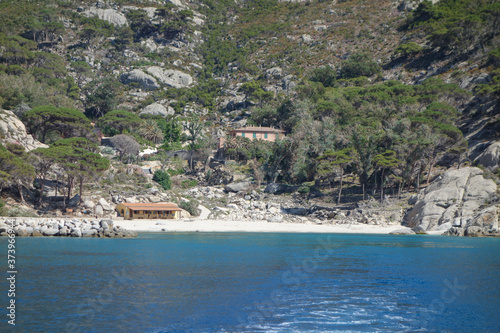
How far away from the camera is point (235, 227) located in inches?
1768

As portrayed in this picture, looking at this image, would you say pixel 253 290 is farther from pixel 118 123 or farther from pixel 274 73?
pixel 274 73

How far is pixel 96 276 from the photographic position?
1877 centimetres

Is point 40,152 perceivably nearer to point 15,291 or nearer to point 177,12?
point 15,291

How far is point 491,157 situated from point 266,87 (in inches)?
2515

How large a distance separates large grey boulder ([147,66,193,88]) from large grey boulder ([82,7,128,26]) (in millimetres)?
33006

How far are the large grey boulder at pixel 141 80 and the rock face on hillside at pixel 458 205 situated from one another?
8037 cm

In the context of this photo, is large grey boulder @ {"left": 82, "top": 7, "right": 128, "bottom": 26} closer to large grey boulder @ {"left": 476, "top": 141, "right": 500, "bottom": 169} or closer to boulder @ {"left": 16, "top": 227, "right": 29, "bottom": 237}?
boulder @ {"left": 16, "top": 227, "right": 29, "bottom": 237}

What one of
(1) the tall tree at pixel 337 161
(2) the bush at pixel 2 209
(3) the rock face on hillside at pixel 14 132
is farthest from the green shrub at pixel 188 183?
(2) the bush at pixel 2 209

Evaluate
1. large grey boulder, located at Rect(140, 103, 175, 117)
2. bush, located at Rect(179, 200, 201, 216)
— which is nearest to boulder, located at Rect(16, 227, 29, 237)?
bush, located at Rect(179, 200, 201, 216)

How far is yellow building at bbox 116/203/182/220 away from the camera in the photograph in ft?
153

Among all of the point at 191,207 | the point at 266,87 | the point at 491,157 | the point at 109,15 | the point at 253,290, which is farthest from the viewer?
the point at 109,15

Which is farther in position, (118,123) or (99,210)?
(118,123)

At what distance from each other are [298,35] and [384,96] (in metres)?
63.2

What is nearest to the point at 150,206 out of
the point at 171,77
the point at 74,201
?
the point at 74,201
